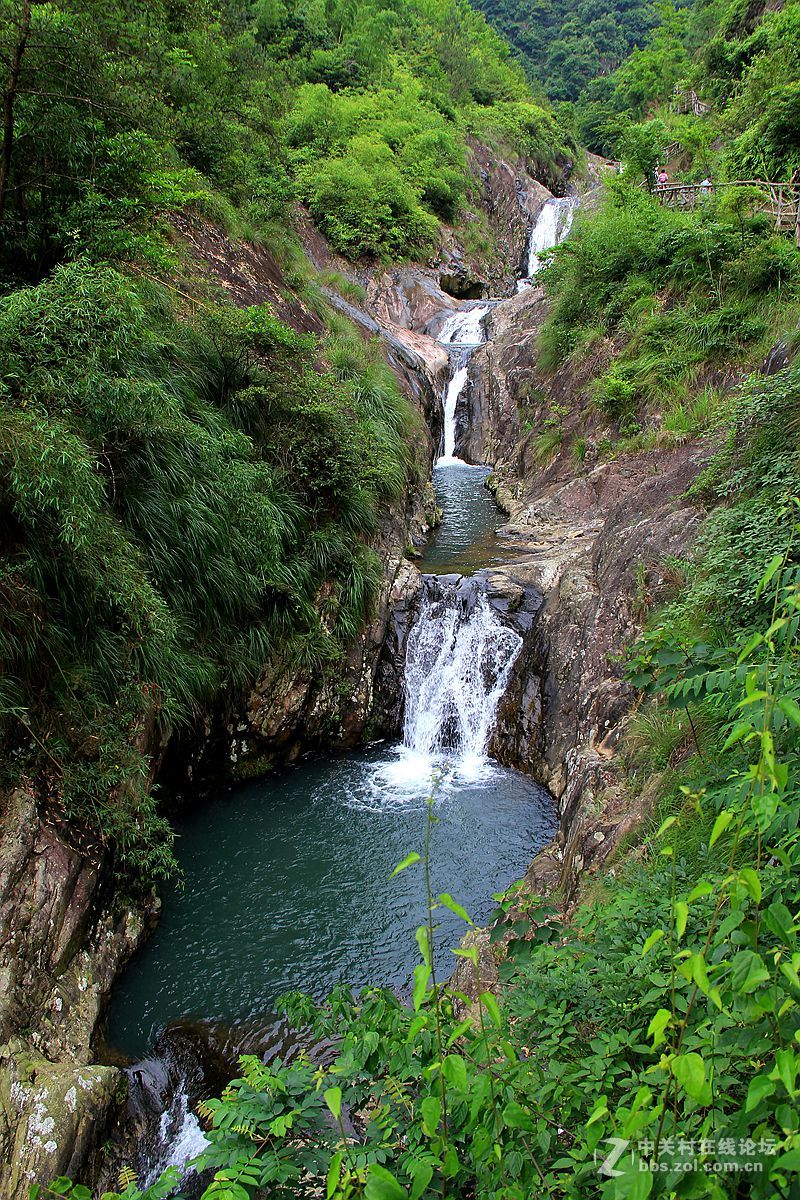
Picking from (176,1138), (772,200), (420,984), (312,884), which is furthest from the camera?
(772,200)

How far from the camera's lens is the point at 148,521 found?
6164 millimetres

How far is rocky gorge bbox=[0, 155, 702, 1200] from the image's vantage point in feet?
13.1

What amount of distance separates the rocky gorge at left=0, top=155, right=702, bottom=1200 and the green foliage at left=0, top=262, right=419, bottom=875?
0.50 meters

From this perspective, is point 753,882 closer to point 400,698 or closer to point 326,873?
point 326,873

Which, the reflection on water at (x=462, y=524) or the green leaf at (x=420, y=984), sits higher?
the reflection on water at (x=462, y=524)

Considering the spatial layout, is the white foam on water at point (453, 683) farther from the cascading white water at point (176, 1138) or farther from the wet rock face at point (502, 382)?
the wet rock face at point (502, 382)

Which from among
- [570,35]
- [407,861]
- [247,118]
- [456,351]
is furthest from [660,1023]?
[570,35]

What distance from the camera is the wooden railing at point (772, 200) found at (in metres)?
9.66

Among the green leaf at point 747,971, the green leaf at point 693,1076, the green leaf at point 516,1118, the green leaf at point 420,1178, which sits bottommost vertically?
the green leaf at point 420,1178

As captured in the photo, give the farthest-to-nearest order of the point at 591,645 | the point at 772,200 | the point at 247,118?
the point at 247,118 < the point at 772,200 < the point at 591,645

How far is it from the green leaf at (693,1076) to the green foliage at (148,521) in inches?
168

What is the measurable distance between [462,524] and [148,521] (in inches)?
289

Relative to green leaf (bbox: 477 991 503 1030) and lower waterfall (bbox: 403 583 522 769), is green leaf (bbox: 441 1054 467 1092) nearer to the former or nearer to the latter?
green leaf (bbox: 477 991 503 1030)
